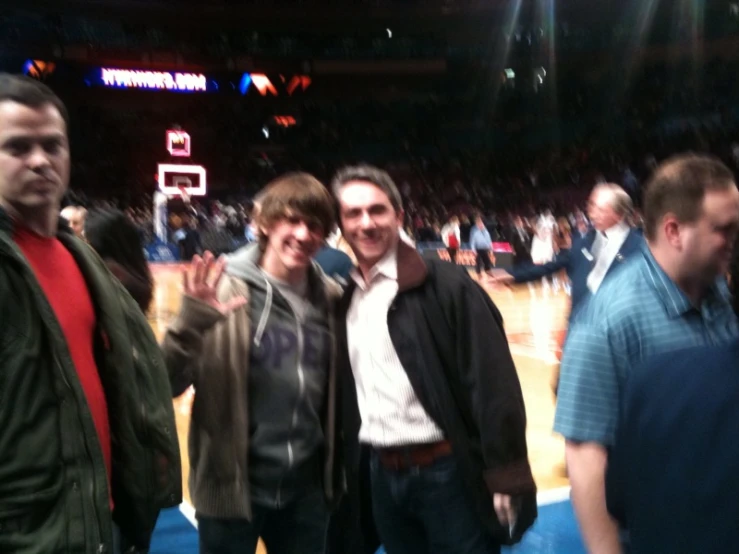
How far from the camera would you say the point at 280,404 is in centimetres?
224

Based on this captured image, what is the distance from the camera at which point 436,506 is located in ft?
7.00

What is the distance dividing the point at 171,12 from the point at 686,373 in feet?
98.6

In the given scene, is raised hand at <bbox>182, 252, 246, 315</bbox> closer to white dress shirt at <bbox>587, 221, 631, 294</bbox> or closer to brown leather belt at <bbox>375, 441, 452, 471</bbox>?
brown leather belt at <bbox>375, 441, 452, 471</bbox>

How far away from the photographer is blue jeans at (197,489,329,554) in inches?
89.1

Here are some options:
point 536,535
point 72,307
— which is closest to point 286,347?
point 72,307

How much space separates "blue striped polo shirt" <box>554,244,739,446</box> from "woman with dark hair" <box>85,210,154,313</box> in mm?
1967

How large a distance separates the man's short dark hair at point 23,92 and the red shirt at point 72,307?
300 mm

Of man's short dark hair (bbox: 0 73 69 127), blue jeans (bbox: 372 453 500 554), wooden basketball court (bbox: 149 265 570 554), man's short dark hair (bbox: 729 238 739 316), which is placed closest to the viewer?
man's short dark hair (bbox: 729 238 739 316)

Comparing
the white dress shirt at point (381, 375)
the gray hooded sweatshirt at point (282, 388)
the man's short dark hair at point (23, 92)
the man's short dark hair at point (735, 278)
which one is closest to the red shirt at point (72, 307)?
the man's short dark hair at point (23, 92)

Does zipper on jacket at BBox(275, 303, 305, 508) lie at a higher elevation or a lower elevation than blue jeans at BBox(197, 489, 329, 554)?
higher

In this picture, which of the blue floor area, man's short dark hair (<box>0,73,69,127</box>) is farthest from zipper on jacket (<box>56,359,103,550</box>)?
the blue floor area

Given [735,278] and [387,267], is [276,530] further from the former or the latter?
[735,278]

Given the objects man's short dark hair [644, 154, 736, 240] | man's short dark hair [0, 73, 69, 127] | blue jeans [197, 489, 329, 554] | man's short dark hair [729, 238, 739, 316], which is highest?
man's short dark hair [0, 73, 69, 127]

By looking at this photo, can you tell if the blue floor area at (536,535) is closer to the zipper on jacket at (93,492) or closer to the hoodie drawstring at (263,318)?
the hoodie drawstring at (263,318)
